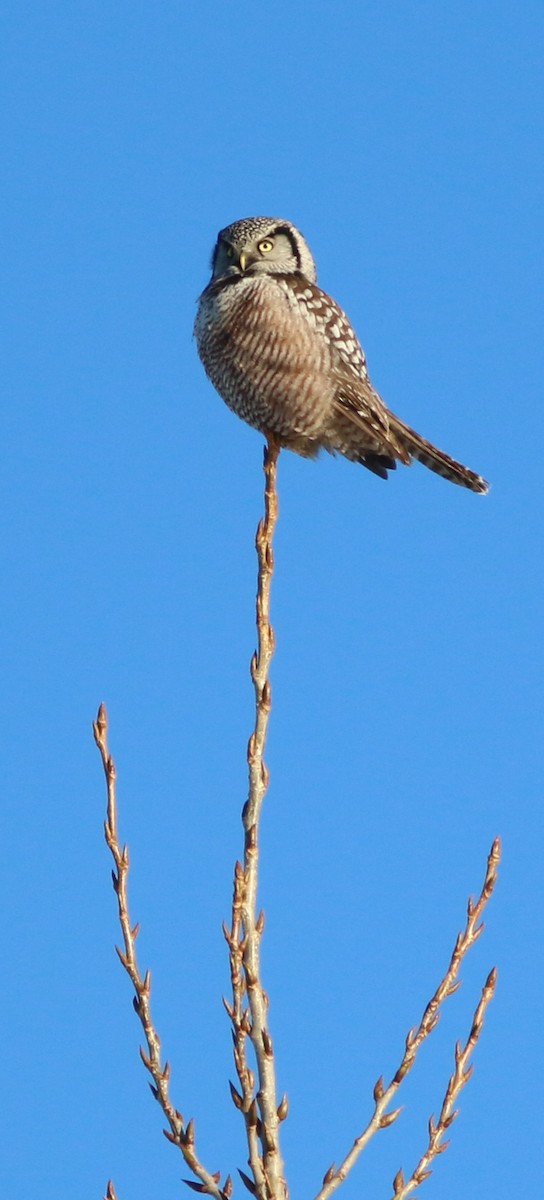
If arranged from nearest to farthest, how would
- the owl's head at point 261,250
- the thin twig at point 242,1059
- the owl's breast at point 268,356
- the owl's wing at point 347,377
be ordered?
the thin twig at point 242,1059
the owl's breast at point 268,356
the owl's wing at point 347,377
the owl's head at point 261,250

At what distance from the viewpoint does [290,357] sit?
6.22 metres

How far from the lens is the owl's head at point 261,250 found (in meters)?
6.61

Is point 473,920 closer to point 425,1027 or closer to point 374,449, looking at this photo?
point 425,1027

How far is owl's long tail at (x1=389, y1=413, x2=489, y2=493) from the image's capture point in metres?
6.84

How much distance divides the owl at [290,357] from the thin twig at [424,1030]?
12.3 ft

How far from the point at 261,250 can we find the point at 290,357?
0.75 metres

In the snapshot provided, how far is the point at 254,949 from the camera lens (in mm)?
2600

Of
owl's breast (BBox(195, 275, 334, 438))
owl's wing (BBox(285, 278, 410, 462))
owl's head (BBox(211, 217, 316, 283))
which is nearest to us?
owl's breast (BBox(195, 275, 334, 438))

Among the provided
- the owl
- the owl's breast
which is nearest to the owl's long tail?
the owl

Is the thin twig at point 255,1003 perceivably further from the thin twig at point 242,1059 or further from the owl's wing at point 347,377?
the owl's wing at point 347,377

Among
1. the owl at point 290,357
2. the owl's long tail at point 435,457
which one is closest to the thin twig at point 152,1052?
the owl at point 290,357

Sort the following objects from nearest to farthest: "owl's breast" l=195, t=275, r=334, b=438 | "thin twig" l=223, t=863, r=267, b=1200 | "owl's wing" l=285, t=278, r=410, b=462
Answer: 1. "thin twig" l=223, t=863, r=267, b=1200
2. "owl's breast" l=195, t=275, r=334, b=438
3. "owl's wing" l=285, t=278, r=410, b=462

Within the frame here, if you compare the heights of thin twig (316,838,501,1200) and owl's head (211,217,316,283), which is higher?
owl's head (211,217,316,283)

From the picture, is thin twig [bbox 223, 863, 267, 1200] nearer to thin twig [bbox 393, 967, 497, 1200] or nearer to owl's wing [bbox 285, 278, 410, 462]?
thin twig [bbox 393, 967, 497, 1200]
